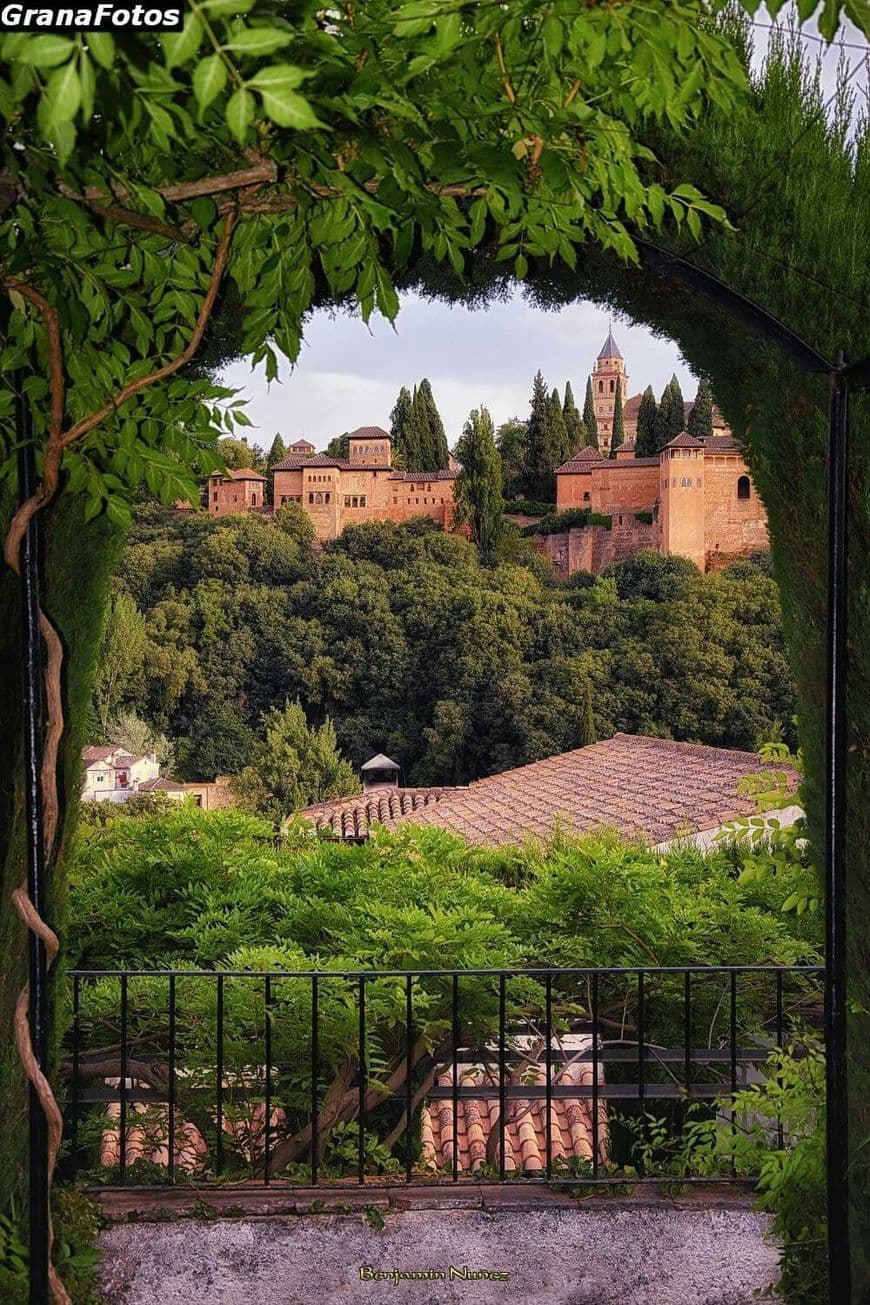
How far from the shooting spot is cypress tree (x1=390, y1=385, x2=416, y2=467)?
24953 mm

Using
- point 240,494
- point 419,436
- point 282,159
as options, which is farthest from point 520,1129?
point 240,494

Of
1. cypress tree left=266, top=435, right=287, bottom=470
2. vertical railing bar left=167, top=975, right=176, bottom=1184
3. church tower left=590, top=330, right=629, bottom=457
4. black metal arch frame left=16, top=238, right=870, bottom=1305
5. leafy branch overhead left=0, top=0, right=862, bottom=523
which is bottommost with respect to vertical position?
vertical railing bar left=167, top=975, right=176, bottom=1184

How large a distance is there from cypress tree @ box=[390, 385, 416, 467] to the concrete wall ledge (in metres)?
23.7

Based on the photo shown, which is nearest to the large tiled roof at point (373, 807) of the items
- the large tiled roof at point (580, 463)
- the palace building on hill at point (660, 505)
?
the palace building on hill at point (660, 505)

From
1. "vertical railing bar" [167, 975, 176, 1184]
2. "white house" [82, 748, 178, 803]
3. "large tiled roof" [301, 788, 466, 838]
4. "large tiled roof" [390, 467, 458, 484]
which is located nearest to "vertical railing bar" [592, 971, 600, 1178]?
"vertical railing bar" [167, 975, 176, 1184]

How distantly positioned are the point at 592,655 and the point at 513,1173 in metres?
19.7

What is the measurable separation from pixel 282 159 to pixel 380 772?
21.0 meters

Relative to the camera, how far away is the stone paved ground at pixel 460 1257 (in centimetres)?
202

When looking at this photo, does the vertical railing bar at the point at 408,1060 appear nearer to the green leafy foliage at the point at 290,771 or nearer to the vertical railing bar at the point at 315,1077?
the vertical railing bar at the point at 315,1077

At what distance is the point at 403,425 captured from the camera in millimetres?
25844

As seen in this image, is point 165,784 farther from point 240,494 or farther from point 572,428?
point 572,428

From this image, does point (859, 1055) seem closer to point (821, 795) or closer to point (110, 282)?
point (821, 795)

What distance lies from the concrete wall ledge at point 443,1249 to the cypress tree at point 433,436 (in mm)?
23160

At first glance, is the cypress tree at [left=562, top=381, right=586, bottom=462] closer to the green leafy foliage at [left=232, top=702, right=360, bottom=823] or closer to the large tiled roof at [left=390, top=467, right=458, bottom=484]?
the large tiled roof at [left=390, top=467, right=458, bottom=484]
